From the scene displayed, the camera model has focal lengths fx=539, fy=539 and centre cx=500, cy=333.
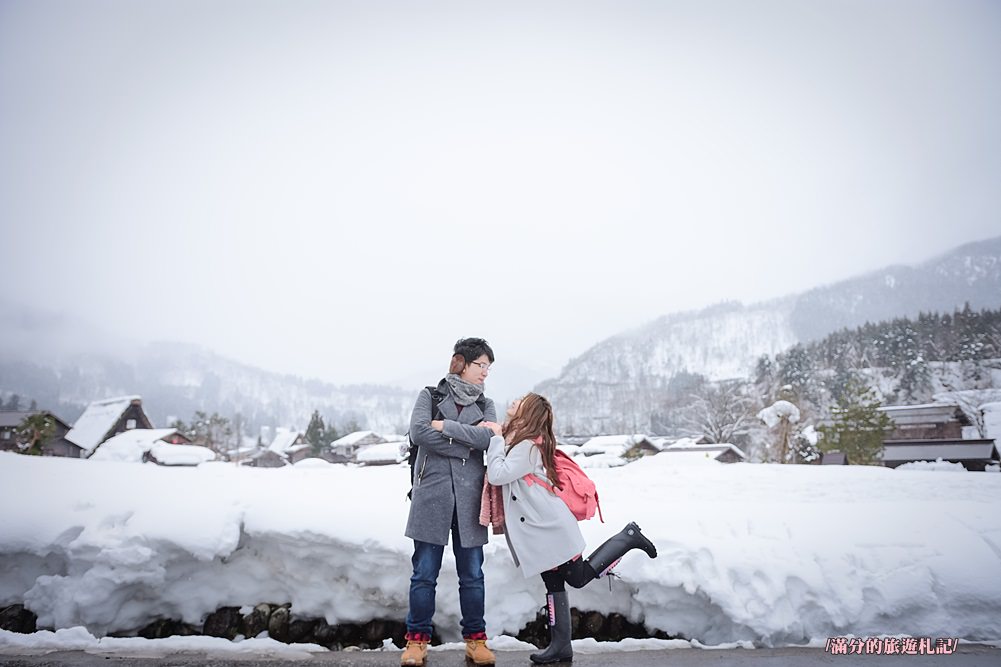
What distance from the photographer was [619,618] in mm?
4621

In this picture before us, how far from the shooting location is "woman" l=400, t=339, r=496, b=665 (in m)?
3.90

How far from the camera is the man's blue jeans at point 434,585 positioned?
3898 millimetres

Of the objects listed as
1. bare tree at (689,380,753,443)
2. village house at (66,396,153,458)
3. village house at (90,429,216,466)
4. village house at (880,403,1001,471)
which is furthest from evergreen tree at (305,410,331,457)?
village house at (880,403,1001,471)

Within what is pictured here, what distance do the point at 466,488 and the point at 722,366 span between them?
181779mm

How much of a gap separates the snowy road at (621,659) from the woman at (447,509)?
0.25 m

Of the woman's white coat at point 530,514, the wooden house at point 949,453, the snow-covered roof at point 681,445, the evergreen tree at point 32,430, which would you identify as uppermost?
the woman's white coat at point 530,514

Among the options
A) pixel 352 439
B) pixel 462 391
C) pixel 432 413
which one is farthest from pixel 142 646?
pixel 352 439

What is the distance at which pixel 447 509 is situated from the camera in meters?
3.99

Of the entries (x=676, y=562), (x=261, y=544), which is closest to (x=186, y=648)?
(x=261, y=544)

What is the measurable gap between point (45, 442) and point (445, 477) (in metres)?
42.0

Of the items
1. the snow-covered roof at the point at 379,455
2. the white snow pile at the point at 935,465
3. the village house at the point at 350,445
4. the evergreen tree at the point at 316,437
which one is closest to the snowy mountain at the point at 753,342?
the village house at the point at 350,445

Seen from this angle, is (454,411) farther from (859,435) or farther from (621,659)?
(859,435)

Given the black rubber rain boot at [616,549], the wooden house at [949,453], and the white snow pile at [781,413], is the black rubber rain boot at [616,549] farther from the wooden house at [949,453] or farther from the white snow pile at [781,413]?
the wooden house at [949,453]

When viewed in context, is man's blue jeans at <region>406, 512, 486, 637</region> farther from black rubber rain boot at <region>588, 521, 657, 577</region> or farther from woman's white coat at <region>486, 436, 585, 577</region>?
black rubber rain boot at <region>588, 521, 657, 577</region>
